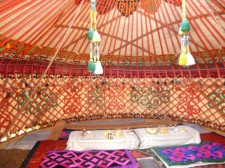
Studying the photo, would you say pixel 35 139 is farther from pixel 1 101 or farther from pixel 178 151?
pixel 178 151

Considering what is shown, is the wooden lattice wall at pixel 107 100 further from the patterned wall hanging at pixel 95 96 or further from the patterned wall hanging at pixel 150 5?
the patterned wall hanging at pixel 150 5

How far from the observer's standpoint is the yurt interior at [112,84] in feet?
8.75

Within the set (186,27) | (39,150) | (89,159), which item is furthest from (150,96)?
(186,27)

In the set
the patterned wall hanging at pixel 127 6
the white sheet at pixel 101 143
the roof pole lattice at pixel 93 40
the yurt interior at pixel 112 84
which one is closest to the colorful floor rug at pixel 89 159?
the yurt interior at pixel 112 84

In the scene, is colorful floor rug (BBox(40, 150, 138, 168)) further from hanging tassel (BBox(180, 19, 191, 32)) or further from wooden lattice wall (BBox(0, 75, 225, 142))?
hanging tassel (BBox(180, 19, 191, 32))

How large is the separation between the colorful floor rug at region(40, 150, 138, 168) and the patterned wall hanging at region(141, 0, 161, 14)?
2322 mm

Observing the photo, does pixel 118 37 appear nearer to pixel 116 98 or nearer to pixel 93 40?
pixel 116 98

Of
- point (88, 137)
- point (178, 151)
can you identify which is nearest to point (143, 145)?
point (178, 151)

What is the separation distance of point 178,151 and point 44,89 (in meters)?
2.96

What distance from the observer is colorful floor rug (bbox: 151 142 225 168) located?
2.68 metres

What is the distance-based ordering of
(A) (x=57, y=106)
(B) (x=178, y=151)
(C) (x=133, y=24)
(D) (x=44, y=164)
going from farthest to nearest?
(A) (x=57, y=106), (C) (x=133, y=24), (B) (x=178, y=151), (D) (x=44, y=164)

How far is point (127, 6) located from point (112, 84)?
7.25ft

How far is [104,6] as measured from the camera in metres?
3.06

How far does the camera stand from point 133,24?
11.8 ft
